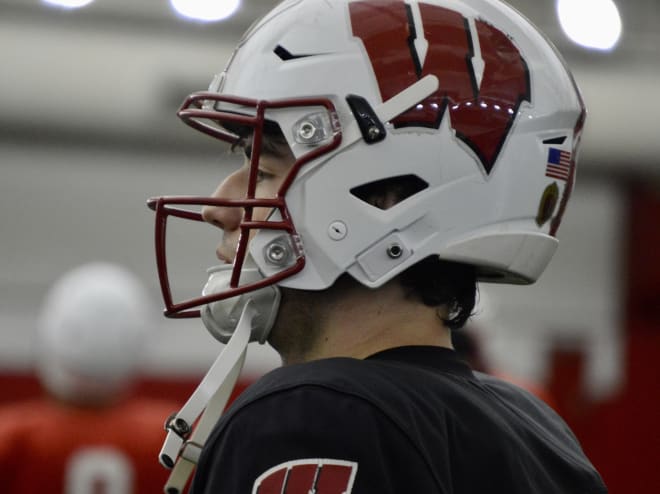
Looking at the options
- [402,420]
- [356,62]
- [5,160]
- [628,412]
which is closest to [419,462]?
[402,420]

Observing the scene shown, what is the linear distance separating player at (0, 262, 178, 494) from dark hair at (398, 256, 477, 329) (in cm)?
191

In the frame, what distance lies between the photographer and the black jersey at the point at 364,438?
42.4 inches

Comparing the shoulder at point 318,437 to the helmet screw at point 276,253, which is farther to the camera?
the helmet screw at point 276,253

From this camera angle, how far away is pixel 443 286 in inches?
52.2

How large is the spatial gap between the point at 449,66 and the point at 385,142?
0.36 feet

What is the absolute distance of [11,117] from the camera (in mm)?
5957

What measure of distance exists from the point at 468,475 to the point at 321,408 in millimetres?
160

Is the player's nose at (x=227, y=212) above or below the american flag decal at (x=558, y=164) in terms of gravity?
below

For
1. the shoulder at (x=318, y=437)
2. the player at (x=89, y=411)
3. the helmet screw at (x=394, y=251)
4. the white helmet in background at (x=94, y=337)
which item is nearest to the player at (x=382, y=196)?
the helmet screw at (x=394, y=251)

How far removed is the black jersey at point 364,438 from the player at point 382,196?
0.03 m

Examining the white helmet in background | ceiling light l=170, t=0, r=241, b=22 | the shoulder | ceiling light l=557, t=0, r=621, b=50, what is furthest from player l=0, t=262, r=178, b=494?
ceiling light l=557, t=0, r=621, b=50

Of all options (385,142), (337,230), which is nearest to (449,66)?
(385,142)

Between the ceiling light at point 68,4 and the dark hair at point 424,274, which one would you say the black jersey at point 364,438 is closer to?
the dark hair at point 424,274

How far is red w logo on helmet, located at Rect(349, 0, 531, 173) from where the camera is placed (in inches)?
52.1
